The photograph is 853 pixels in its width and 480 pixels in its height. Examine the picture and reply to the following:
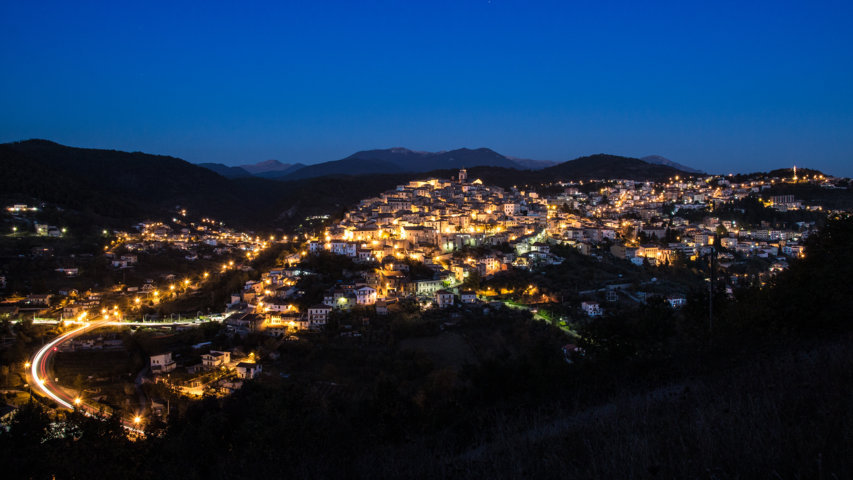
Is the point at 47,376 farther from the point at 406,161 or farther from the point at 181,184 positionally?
the point at 406,161

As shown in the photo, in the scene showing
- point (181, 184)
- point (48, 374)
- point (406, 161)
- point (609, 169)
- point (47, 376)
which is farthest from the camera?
point (406, 161)

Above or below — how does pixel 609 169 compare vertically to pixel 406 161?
below

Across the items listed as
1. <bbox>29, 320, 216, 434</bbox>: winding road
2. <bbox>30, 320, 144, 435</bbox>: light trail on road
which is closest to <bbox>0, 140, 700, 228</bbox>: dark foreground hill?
<bbox>29, 320, 216, 434</bbox>: winding road

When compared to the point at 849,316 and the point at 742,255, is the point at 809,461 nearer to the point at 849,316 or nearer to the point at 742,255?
the point at 849,316

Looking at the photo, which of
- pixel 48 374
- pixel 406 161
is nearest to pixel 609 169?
pixel 406 161

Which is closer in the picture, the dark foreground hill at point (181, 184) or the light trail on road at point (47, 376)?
the light trail on road at point (47, 376)

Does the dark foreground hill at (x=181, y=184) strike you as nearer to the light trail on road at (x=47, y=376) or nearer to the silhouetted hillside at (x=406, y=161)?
the light trail on road at (x=47, y=376)

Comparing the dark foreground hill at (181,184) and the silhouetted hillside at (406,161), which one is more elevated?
the silhouetted hillside at (406,161)

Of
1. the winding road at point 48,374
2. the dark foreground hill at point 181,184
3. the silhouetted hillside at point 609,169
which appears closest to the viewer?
the winding road at point 48,374

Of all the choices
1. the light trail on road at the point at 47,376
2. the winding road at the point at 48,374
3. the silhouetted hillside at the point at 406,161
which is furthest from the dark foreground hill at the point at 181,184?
the silhouetted hillside at the point at 406,161

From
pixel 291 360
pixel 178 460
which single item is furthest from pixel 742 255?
pixel 178 460

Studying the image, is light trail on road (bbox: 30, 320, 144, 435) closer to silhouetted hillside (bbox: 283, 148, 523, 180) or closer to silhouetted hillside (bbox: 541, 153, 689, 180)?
silhouetted hillside (bbox: 541, 153, 689, 180)

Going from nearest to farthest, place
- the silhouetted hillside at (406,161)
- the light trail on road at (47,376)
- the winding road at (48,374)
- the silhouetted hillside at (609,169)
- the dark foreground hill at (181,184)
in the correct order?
the winding road at (48,374)
the light trail on road at (47,376)
the dark foreground hill at (181,184)
the silhouetted hillside at (609,169)
the silhouetted hillside at (406,161)
